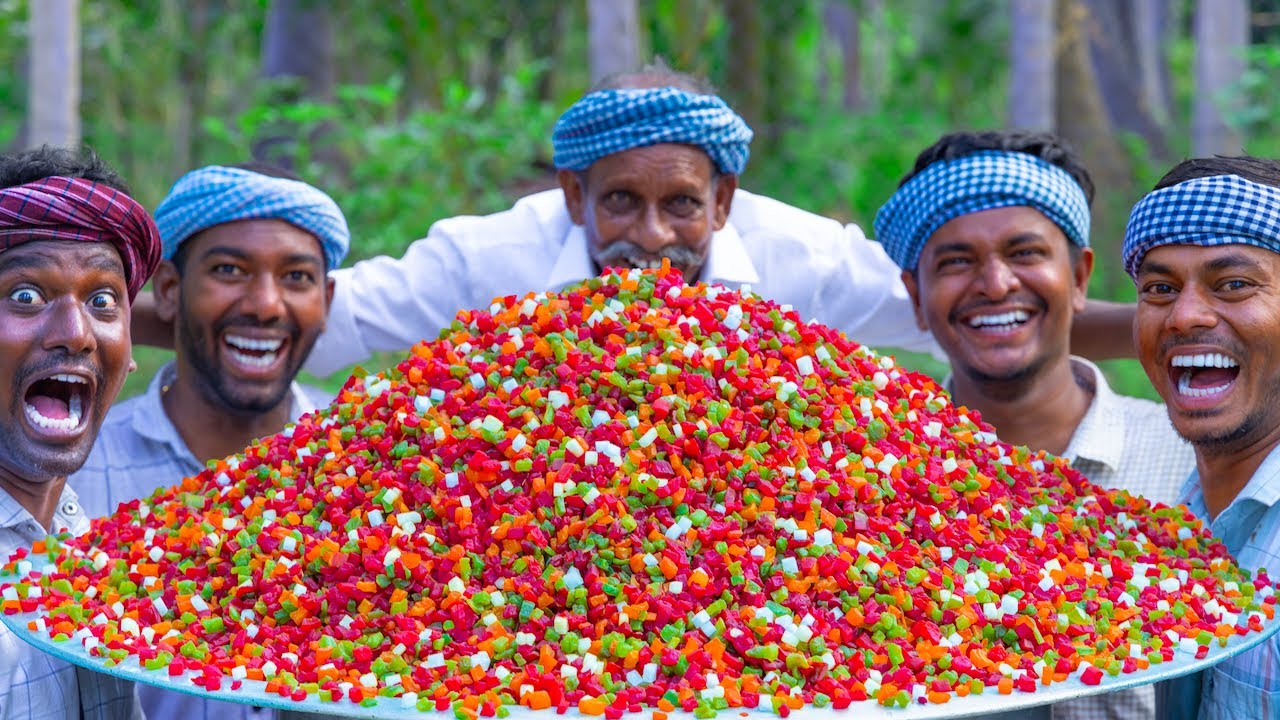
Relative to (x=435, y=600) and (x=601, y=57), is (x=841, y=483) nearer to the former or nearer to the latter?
(x=435, y=600)

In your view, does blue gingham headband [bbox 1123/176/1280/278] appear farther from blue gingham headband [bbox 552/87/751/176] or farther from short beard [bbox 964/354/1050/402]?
blue gingham headband [bbox 552/87/751/176]

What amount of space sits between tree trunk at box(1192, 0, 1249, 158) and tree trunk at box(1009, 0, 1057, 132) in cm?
280

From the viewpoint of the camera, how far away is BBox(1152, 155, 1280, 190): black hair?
7.17 ft

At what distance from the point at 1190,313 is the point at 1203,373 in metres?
0.16

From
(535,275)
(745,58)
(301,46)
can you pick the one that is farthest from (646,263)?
(301,46)

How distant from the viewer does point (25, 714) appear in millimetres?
1907

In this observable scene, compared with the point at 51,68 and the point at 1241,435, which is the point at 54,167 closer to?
the point at 1241,435

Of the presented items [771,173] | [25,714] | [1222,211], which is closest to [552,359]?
[25,714]

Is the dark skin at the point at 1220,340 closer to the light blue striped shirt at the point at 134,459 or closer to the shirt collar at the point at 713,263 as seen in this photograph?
the shirt collar at the point at 713,263

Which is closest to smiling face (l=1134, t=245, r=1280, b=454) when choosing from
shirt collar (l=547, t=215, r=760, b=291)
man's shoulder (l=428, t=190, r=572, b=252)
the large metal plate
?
the large metal plate

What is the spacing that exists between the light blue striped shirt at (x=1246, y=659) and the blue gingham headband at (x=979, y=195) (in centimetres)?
71

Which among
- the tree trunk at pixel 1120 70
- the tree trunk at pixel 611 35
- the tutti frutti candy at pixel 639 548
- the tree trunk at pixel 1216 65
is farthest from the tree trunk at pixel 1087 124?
the tutti frutti candy at pixel 639 548

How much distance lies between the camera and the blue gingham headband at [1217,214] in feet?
6.93

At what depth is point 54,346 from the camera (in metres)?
2.10
